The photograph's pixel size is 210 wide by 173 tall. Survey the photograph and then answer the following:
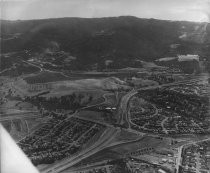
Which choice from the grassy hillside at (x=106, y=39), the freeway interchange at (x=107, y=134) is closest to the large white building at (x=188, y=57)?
the grassy hillside at (x=106, y=39)

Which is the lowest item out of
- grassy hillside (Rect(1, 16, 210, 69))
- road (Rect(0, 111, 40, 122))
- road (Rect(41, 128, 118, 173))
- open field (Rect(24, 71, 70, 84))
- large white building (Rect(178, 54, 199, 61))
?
road (Rect(41, 128, 118, 173))

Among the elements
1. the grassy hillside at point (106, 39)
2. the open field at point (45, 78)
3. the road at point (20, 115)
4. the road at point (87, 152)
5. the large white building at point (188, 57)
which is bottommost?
the road at point (87, 152)

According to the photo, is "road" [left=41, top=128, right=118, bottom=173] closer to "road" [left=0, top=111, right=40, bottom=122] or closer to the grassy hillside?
"road" [left=0, top=111, right=40, bottom=122]

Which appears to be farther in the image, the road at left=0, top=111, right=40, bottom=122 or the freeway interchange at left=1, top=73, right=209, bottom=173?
the road at left=0, top=111, right=40, bottom=122

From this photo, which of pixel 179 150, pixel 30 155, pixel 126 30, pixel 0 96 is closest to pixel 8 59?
pixel 0 96

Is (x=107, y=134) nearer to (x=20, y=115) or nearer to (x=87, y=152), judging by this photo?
(x=87, y=152)

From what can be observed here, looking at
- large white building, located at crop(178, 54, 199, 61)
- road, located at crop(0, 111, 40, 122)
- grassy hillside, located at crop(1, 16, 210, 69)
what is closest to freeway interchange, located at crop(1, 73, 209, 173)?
road, located at crop(0, 111, 40, 122)

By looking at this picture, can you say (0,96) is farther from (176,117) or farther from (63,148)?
(176,117)

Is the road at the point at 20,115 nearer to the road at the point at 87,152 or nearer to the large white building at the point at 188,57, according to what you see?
the road at the point at 87,152

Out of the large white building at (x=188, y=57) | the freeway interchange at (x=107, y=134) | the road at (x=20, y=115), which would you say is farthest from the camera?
the road at (x=20, y=115)

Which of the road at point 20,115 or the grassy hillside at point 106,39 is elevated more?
the grassy hillside at point 106,39

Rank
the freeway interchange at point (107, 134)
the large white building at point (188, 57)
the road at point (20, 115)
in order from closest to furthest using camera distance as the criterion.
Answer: the large white building at point (188, 57), the freeway interchange at point (107, 134), the road at point (20, 115)

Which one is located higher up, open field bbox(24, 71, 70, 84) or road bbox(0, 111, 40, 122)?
open field bbox(24, 71, 70, 84)
